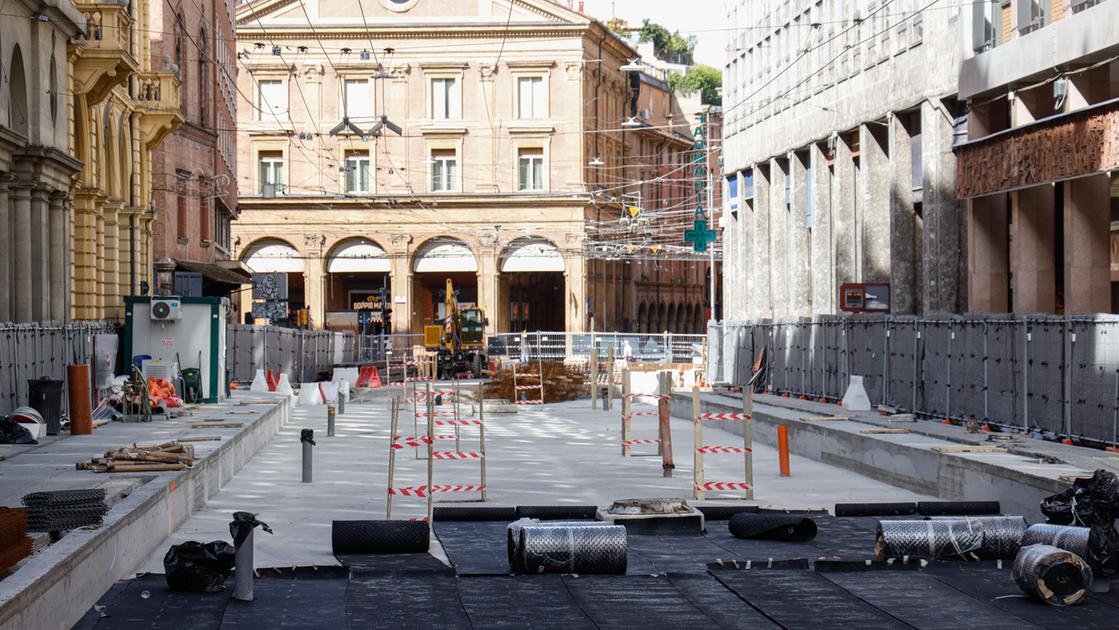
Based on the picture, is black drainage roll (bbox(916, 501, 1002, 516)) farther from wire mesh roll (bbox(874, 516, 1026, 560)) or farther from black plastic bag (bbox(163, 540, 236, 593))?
black plastic bag (bbox(163, 540, 236, 593))

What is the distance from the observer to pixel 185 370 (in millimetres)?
33625

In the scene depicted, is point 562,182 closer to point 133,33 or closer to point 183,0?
point 183,0

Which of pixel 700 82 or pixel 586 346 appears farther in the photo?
pixel 700 82

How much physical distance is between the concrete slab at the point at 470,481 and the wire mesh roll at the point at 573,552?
6.64 ft

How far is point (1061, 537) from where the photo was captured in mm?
13547

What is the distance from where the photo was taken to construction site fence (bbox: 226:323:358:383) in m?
45.3

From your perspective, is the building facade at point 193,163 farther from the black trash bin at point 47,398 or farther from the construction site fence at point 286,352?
the black trash bin at point 47,398

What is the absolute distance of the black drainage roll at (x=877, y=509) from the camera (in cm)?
1794

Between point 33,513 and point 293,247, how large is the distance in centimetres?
7018

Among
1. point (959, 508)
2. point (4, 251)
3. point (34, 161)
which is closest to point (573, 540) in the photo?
point (959, 508)

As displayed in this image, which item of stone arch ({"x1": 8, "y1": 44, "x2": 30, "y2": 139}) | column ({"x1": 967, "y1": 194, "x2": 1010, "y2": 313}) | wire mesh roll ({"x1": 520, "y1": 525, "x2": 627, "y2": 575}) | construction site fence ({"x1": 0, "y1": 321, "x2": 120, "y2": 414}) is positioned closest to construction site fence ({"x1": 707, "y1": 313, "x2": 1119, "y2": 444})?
column ({"x1": 967, "y1": 194, "x2": 1010, "y2": 313})

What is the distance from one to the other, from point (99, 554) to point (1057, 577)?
7.25 metres

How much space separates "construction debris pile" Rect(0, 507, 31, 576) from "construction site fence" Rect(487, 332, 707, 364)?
188 feet

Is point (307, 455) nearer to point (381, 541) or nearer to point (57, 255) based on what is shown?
point (381, 541)
